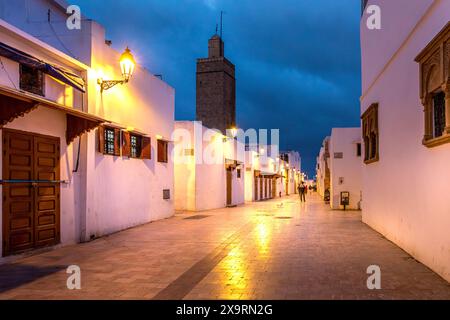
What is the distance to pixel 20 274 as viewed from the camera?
7.40 metres

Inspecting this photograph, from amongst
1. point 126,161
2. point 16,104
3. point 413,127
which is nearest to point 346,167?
point 126,161

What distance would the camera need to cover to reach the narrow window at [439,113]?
23.9ft

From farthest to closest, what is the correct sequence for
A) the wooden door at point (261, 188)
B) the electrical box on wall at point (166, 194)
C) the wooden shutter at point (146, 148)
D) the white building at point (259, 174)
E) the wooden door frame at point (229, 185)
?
the wooden door at point (261, 188), the white building at point (259, 174), the wooden door frame at point (229, 185), the electrical box on wall at point (166, 194), the wooden shutter at point (146, 148)

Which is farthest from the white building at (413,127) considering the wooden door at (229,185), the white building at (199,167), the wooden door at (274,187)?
the wooden door at (274,187)

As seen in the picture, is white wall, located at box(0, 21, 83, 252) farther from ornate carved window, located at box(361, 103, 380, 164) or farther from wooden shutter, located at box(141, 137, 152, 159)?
ornate carved window, located at box(361, 103, 380, 164)

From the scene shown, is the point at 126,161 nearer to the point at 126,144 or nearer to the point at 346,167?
the point at 126,144

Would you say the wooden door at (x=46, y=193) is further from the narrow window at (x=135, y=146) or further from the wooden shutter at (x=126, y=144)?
the narrow window at (x=135, y=146)

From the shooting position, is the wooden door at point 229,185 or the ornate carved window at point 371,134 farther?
the wooden door at point 229,185

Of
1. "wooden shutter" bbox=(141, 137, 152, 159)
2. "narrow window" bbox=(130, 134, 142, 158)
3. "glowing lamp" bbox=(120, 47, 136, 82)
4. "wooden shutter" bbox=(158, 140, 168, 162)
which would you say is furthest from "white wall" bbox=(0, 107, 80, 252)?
"wooden shutter" bbox=(158, 140, 168, 162)

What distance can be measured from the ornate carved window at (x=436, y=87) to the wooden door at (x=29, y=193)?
778cm

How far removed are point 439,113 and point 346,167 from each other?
17296 mm

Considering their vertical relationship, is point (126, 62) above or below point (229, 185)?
above
